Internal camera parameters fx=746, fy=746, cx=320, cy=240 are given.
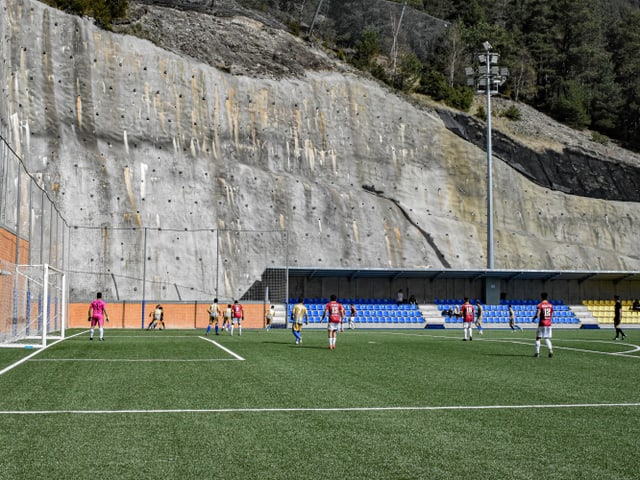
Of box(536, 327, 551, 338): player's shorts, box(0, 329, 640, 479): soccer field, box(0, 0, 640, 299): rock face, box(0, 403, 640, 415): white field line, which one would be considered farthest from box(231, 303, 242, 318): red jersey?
box(0, 403, 640, 415): white field line

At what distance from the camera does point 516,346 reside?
2644 centimetres

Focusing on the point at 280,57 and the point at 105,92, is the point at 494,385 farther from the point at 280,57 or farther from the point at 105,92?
the point at 280,57

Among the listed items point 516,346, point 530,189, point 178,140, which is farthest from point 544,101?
point 516,346

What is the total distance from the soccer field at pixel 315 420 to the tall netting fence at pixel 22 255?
6803 millimetres

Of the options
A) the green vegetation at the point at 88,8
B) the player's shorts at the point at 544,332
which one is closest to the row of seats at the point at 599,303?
the player's shorts at the point at 544,332

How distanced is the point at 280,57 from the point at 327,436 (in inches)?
2365

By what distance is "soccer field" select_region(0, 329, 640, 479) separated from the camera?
7145 mm

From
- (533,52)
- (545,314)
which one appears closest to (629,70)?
(533,52)

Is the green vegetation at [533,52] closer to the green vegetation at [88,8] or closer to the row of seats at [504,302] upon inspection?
the row of seats at [504,302]

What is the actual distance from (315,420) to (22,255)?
22.5 metres

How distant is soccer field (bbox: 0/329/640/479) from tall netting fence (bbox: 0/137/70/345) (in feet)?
22.3

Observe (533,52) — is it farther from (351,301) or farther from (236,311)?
(236,311)

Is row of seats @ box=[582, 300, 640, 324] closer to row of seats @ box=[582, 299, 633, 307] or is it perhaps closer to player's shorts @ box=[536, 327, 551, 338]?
row of seats @ box=[582, 299, 633, 307]

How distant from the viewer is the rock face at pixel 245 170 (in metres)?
51.3
